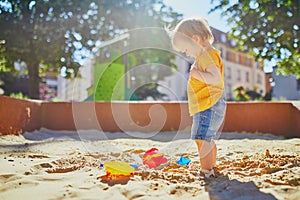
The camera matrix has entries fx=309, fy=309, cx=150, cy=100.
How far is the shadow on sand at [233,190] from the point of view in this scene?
4.34ft

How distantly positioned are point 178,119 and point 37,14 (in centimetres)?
472

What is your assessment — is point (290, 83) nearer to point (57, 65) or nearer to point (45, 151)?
point (57, 65)

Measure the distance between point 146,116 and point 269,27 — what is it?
326 cm

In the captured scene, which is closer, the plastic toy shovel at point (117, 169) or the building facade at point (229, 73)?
the plastic toy shovel at point (117, 169)

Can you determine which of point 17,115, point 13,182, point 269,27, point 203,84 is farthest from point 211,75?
point 269,27

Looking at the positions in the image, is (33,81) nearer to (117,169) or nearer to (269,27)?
(269,27)

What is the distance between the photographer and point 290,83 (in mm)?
17031

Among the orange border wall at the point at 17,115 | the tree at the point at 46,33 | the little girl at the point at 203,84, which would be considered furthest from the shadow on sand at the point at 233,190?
the tree at the point at 46,33

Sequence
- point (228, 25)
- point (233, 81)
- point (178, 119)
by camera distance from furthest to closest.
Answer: point (233, 81) < point (228, 25) < point (178, 119)

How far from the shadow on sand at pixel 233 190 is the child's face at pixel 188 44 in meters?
0.84

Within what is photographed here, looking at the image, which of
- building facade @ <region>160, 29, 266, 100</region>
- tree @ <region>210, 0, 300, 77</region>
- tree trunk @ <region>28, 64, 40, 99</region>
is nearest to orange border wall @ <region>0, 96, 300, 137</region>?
tree @ <region>210, 0, 300, 77</region>

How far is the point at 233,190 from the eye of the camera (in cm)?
143

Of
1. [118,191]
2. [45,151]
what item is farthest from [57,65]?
[118,191]

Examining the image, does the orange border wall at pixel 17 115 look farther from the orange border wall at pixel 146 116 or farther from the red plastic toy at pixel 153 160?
the red plastic toy at pixel 153 160
